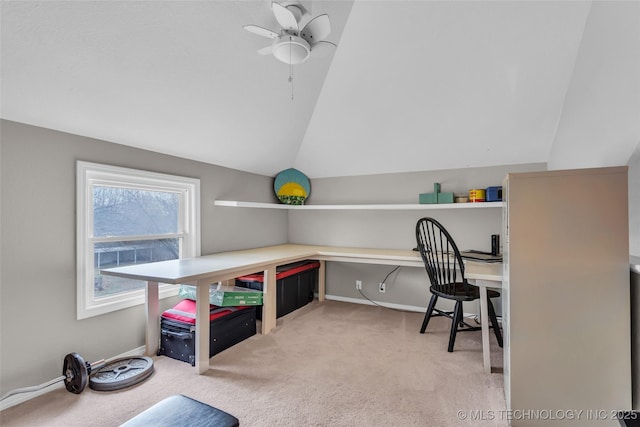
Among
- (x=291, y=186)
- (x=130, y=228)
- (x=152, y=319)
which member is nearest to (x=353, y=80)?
(x=291, y=186)

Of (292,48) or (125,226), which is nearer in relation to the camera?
(292,48)

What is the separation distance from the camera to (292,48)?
5.58 ft

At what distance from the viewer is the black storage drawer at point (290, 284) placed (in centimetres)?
295

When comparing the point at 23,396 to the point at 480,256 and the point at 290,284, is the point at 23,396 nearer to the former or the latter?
the point at 290,284

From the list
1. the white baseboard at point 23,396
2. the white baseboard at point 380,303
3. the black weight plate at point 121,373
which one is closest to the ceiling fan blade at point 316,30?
the black weight plate at point 121,373

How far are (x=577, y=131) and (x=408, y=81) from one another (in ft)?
4.25

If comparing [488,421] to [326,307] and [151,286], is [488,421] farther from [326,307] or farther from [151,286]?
[151,286]

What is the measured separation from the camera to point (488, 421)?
157 cm

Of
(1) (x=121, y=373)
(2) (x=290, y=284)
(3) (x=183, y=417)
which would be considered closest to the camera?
(3) (x=183, y=417)

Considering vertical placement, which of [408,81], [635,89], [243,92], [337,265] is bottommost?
[337,265]

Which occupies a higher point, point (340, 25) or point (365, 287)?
point (340, 25)

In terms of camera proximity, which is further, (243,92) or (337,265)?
(337,265)

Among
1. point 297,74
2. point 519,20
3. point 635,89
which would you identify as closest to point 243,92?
point 297,74

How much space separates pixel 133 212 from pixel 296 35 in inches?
74.8
